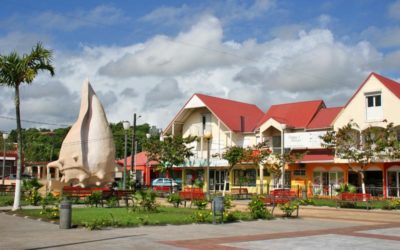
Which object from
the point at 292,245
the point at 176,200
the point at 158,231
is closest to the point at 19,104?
the point at 176,200

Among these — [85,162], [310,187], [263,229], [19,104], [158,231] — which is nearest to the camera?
[158,231]

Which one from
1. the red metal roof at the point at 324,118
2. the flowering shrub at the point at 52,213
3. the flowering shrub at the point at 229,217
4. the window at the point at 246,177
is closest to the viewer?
the flowering shrub at the point at 52,213

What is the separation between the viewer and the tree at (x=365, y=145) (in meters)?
35.1

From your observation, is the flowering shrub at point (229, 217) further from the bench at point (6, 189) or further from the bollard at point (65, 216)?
the bench at point (6, 189)

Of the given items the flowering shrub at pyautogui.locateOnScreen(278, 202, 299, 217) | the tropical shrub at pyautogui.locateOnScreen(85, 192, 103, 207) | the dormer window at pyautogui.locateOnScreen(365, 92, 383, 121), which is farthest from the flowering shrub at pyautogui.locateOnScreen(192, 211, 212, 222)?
the dormer window at pyautogui.locateOnScreen(365, 92, 383, 121)

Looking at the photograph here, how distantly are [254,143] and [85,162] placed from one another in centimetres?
1956

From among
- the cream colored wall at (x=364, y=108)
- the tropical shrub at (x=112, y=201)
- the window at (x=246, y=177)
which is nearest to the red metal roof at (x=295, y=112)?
the cream colored wall at (x=364, y=108)

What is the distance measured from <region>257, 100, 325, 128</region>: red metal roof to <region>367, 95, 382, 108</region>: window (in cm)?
657

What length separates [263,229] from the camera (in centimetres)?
1703

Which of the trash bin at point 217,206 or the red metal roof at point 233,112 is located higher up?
the red metal roof at point 233,112

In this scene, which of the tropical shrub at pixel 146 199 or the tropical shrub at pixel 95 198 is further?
the tropical shrub at pixel 95 198

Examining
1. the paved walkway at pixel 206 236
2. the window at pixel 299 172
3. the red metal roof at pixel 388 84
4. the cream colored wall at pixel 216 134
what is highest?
the red metal roof at pixel 388 84

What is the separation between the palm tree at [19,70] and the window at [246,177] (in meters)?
29.5

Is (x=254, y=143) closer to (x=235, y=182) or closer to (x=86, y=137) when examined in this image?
(x=235, y=182)
